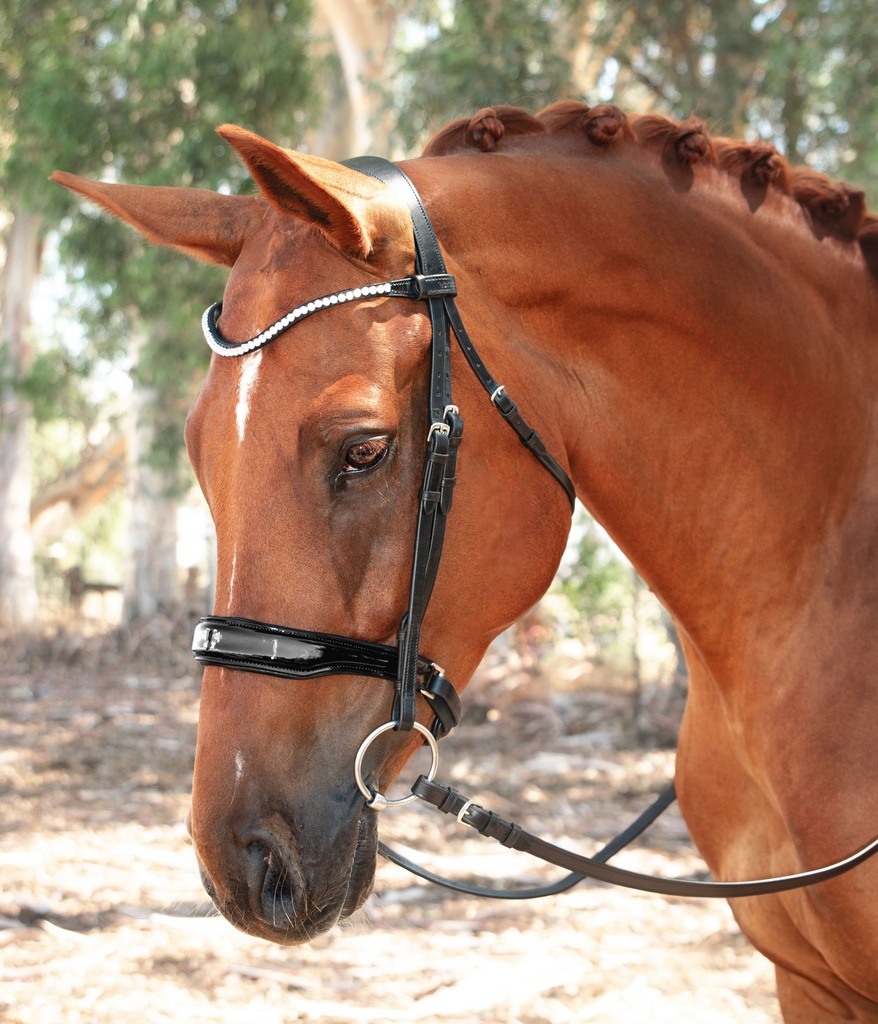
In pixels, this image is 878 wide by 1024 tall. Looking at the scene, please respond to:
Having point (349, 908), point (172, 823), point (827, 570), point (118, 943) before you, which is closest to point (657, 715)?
point (172, 823)

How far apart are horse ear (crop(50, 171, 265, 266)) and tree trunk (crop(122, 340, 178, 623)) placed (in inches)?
523

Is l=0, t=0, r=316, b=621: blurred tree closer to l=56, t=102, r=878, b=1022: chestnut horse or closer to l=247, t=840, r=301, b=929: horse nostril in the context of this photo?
l=56, t=102, r=878, b=1022: chestnut horse

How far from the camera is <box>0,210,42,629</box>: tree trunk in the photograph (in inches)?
614

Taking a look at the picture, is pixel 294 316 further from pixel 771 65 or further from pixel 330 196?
pixel 771 65

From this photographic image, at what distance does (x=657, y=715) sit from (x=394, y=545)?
278 inches

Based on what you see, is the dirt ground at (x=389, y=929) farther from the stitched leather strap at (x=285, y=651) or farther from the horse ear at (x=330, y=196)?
the horse ear at (x=330, y=196)

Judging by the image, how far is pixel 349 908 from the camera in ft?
5.53

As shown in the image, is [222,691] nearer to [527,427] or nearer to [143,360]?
[527,427]

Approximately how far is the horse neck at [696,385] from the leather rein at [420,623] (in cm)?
20

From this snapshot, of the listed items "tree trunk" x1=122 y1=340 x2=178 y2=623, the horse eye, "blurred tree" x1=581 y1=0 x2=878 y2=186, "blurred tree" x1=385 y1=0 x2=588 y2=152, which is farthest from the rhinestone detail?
"tree trunk" x1=122 y1=340 x2=178 y2=623

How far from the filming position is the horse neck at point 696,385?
6.53ft

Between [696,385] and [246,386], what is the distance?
38.7 inches

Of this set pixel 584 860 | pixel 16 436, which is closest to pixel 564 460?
pixel 584 860

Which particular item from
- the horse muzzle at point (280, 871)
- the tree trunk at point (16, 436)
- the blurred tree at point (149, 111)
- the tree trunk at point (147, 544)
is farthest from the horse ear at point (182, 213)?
the tree trunk at point (16, 436)
